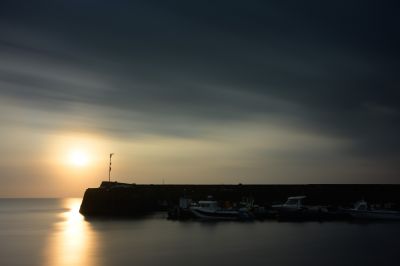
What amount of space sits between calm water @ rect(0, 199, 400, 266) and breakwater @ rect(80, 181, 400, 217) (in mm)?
24075

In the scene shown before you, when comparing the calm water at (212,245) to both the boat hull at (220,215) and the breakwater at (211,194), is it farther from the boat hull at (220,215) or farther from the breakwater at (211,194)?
the breakwater at (211,194)

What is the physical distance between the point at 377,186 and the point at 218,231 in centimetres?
5414

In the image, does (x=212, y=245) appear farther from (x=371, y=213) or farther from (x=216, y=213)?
(x=371, y=213)

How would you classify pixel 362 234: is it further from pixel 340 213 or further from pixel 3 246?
pixel 3 246

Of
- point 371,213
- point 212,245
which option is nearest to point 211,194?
point 371,213

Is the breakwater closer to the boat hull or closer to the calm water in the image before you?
the boat hull

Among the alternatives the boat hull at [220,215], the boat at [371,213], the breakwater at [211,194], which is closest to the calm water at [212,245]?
the boat hull at [220,215]

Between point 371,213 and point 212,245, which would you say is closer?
point 212,245

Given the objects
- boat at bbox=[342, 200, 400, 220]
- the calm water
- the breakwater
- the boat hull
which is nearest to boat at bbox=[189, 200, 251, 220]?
the boat hull

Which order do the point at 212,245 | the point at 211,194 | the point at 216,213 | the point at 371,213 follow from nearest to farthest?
1. the point at 212,245
2. the point at 216,213
3. the point at 371,213
4. the point at 211,194

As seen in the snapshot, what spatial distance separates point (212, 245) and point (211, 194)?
5339 cm

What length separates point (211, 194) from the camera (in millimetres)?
99562

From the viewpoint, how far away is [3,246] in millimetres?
50250

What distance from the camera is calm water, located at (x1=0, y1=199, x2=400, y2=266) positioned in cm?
3859
